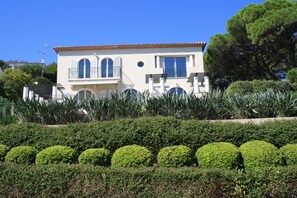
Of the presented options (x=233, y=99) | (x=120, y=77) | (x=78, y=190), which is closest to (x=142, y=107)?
(x=233, y=99)

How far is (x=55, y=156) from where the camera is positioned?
7273 mm

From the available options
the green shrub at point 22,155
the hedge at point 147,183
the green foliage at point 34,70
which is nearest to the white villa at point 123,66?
the green shrub at point 22,155

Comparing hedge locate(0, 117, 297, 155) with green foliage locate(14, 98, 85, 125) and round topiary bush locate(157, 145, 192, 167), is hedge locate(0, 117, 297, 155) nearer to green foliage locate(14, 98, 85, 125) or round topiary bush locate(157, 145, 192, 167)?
round topiary bush locate(157, 145, 192, 167)

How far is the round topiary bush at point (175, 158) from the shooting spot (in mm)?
7013

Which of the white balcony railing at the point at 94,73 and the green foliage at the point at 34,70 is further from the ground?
the green foliage at the point at 34,70

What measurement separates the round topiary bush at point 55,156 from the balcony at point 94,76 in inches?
707

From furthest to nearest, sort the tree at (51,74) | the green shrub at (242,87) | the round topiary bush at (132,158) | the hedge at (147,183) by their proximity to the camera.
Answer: the tree at (51,74) → the green shrub at (242,87) → the round topiary bush at (132,158) → the hedge at (147,183)

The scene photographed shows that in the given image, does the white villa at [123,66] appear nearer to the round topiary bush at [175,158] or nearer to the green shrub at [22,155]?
the green shrub at [22,155]

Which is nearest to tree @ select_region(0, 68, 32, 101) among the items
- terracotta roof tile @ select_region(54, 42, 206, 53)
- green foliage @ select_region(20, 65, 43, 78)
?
terracotta roof tile @ select_region(54, 42, 206, 53)

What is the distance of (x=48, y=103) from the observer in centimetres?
1139

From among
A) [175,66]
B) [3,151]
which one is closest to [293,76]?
[175,66]

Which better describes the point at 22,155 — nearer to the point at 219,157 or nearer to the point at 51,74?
the point at 219,157

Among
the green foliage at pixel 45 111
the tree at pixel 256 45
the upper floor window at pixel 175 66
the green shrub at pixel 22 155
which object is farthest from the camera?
the upper floor window at pixel 175 66

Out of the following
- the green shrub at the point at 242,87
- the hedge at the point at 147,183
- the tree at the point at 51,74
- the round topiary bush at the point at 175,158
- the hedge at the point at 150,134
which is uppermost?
the tree at the point at 51,74
